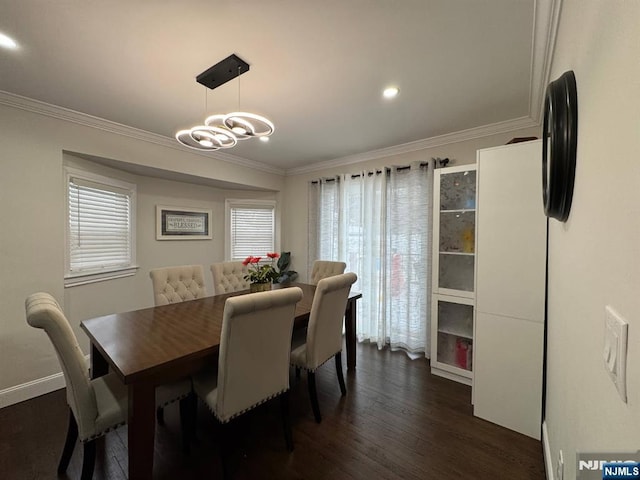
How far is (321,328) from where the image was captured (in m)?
2.13

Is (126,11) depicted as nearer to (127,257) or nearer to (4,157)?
(4,157)

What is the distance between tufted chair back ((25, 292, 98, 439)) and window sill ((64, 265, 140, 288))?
161 cm

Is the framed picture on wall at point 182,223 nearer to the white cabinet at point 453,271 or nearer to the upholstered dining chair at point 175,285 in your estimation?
the upholstered dining chair at point 175,285

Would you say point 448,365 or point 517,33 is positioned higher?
point 517,33

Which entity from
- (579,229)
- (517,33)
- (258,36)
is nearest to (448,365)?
(579,229)

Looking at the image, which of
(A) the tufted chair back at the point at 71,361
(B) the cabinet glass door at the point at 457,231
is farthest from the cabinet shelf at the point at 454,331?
(A) the tufted chair back at the point at 71,361

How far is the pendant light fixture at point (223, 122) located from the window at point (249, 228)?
2.35 m

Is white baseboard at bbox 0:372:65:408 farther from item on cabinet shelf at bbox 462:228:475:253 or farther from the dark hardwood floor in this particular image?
item on cabinet shelf at bbox 462:228:475:253

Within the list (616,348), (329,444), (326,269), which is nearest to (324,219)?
(326,269)

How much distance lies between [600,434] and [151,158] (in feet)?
12.7

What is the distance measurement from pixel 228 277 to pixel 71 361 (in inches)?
71.4

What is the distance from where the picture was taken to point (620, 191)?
0.56 m

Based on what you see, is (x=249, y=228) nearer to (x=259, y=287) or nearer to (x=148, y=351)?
(x=259, y=287)

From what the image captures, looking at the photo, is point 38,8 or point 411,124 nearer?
point 38,8
